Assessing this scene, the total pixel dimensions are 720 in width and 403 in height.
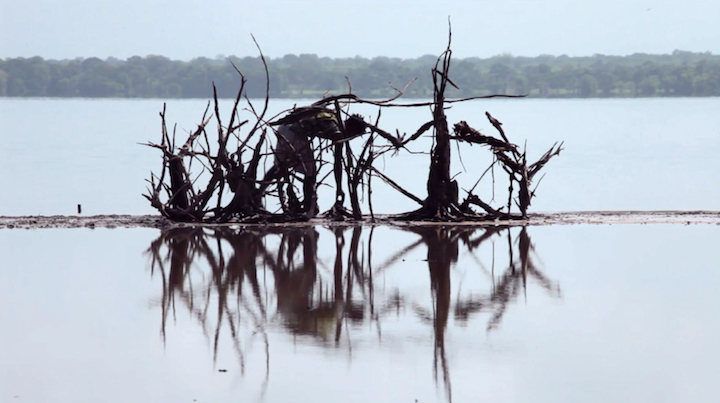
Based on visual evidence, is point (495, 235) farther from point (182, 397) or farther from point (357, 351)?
point (182, 397)

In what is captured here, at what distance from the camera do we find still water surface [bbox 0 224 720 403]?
30.8 feet

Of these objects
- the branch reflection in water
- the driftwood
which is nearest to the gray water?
the driftwood

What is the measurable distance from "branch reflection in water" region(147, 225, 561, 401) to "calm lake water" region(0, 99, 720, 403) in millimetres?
36

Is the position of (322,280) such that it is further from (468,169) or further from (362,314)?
(468,169)

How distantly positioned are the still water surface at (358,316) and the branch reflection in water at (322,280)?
1.6 inches

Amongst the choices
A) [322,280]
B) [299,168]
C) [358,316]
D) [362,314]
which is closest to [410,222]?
[299,168]

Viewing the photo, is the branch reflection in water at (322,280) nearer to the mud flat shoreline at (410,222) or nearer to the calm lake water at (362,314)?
the calm lake water at (362,314)

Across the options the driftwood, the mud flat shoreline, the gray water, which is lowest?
the gray water

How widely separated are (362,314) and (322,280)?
209 centimetres

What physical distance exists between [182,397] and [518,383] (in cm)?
268

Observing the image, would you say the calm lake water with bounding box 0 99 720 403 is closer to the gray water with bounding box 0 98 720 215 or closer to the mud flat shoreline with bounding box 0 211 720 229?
the mud flat shoreline with bounding box 0 211 720 229

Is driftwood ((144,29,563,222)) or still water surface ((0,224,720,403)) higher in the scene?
driftwood ((144,29,563,222))

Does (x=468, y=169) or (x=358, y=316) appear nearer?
(x=358, y=316)

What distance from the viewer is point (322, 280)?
1401cm
